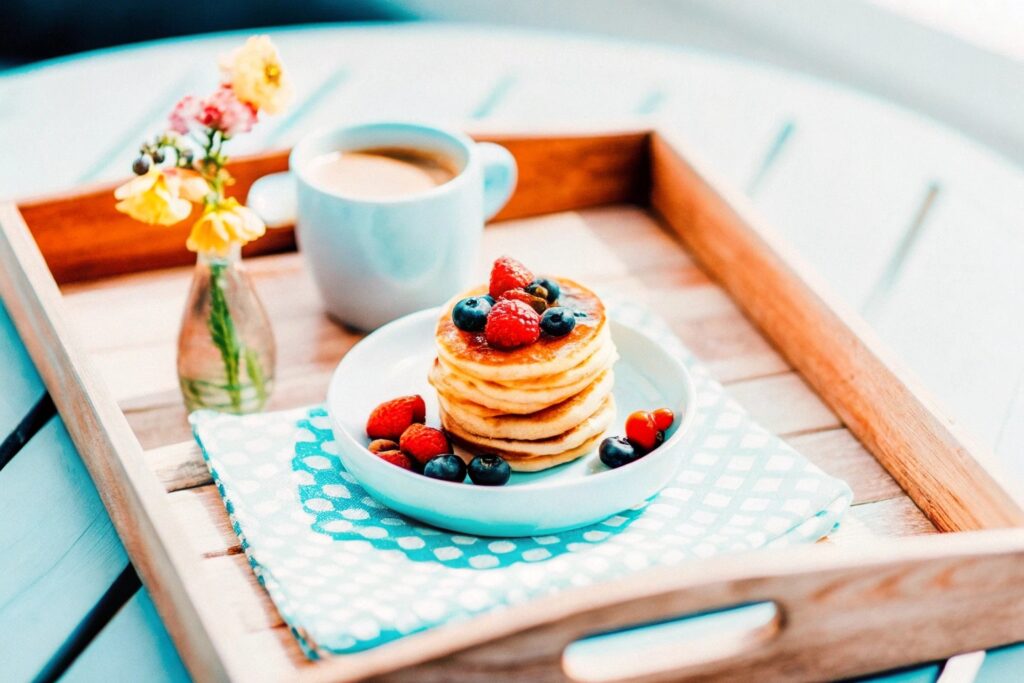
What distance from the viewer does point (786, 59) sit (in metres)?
2.92

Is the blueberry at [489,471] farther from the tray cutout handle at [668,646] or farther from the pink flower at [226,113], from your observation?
the pink flower at [226,113]

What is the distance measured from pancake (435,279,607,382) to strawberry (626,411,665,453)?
0.06 metres

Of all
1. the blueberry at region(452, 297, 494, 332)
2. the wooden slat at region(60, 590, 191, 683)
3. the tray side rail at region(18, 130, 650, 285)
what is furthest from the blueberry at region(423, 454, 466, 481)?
the tray side rail at region(18, 130, 650, 285)

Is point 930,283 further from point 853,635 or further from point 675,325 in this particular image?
point 853,635

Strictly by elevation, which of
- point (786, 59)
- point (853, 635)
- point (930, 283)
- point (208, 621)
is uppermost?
point (208, 621)

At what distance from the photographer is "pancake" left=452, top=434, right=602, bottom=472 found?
2.97ft

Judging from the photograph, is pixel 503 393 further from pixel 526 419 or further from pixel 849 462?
pixel 849 462

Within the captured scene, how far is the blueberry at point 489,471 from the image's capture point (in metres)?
0.85

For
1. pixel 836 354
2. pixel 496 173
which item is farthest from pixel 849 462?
pixel 496 173

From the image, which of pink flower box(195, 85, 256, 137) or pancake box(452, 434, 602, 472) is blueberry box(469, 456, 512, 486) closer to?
pancake box(452, 434, 602, 472)

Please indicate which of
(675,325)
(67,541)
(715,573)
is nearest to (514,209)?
(675,325)

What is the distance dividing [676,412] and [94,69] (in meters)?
1.15

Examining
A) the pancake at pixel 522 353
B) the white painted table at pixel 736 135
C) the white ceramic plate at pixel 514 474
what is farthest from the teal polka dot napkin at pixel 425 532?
the white painted table at pixel 736 135

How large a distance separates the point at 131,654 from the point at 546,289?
42 centimetres
